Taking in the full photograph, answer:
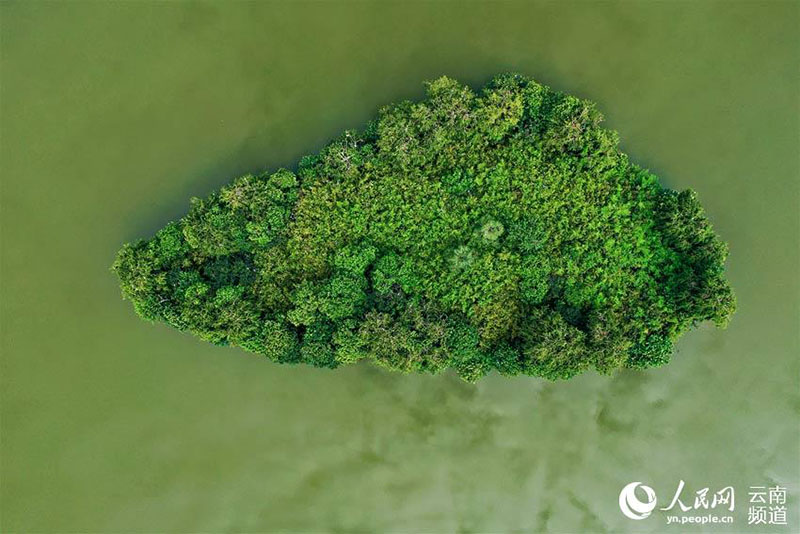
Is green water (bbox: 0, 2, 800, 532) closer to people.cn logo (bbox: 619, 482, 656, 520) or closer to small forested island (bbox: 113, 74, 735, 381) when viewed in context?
people.cn logo (bbox: 619, 482, 656, 520)

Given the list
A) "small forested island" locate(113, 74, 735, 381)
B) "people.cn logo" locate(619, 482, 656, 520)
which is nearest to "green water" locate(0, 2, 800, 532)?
"people.cn logo" locate(619, 482, 656, 520)

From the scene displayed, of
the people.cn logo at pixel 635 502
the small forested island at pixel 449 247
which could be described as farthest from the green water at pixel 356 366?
the small forested island at pixel 449 247

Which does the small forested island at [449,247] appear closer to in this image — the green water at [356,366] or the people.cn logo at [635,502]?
the green water at [356,366]

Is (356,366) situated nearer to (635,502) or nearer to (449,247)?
(449,247)

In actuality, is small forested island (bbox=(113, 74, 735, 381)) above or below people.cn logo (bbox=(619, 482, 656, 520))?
above

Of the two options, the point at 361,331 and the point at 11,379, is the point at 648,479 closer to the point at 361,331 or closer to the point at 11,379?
the point at 361,331

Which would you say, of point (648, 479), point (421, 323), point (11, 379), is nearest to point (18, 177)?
point (11, 379)
